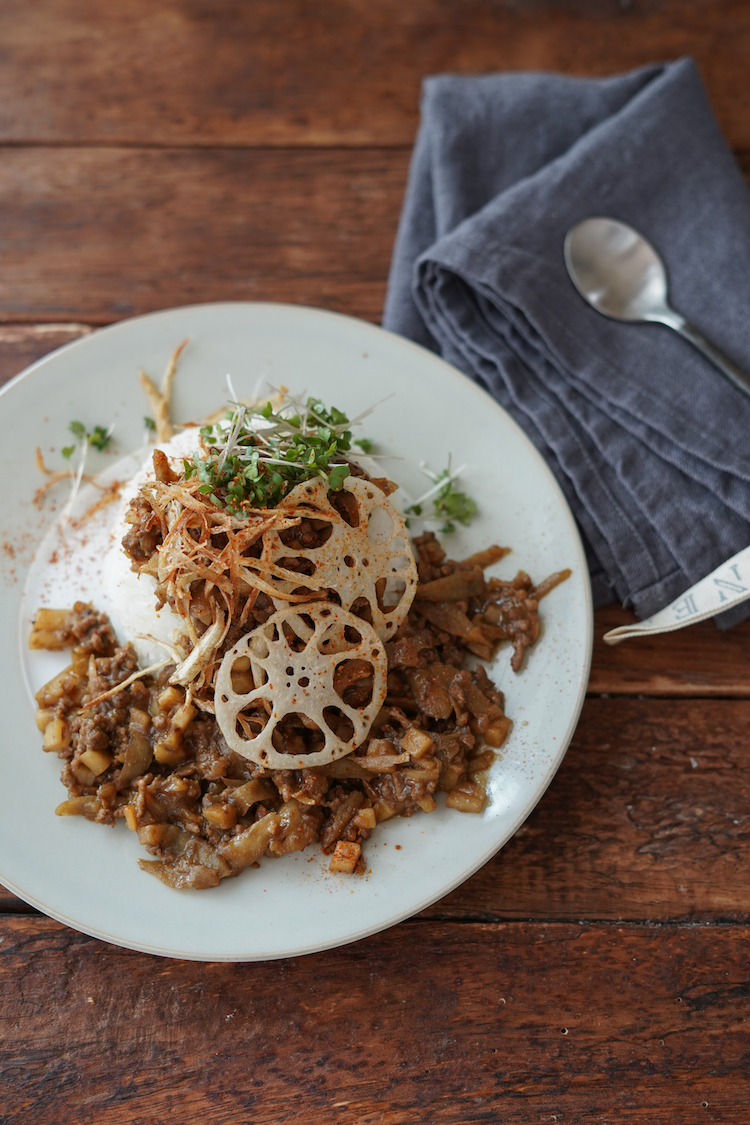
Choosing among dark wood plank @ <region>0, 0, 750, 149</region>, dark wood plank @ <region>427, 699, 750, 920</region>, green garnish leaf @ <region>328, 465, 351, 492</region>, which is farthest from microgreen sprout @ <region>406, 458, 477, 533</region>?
dark wood plank @ <region>0, 0, 750, 149</region>

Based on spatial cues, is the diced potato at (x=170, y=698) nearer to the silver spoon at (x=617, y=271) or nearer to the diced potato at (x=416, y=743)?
the diced potato at (x=416, y=743)

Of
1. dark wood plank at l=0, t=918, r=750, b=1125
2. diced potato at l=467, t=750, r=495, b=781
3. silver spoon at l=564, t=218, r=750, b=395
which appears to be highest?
silver spoon at l=564, t=218, r=750, b=395

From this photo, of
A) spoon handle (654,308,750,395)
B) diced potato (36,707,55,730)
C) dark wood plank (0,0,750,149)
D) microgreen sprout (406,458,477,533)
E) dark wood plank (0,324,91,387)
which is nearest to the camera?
diced potato (36,707,55,730)

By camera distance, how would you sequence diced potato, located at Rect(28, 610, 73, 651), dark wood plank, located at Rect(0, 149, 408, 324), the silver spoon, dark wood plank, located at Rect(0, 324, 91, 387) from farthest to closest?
dark wood plank, located at Rect(0, 149, 408, 324) < dark wood plank, located at Rect(0, 324, 91, 387) < the silver spoon < diced potato, located at Rect(28, 610, 73, 651)

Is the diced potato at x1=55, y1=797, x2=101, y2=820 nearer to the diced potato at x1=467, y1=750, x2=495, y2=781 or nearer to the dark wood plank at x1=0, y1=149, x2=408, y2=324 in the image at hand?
the diced potato at x1=467, y1=750, x2=495, y2=781

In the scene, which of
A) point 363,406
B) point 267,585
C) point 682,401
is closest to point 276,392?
point 363,406

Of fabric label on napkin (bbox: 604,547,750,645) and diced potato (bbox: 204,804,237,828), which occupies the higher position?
fabric label on napkin (bbox: 604,547,750,645)

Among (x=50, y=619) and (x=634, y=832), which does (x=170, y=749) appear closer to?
(x=50, y=619)
